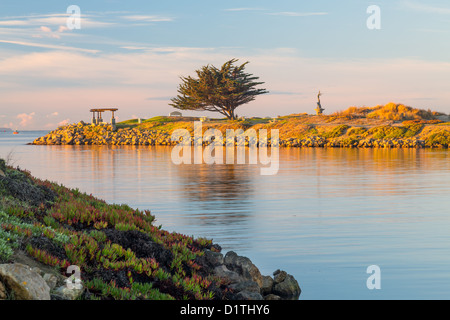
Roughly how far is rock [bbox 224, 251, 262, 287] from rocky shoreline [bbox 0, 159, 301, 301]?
0.02 metres

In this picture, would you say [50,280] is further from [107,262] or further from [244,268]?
[244,268]

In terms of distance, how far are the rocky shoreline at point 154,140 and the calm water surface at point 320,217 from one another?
108ft

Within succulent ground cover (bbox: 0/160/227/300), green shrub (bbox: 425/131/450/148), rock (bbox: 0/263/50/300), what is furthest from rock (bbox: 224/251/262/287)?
green shrub (bbox: 425/131/450/148)

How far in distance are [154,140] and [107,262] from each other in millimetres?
79287

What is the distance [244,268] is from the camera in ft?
33.0

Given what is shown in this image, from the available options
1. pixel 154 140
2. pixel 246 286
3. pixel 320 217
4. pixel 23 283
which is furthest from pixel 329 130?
pixel 23 283

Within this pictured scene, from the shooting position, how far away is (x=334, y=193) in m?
23.4

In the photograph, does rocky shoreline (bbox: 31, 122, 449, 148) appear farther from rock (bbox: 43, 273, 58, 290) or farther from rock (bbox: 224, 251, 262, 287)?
rock (bbox: 43, 273, 58, 290)

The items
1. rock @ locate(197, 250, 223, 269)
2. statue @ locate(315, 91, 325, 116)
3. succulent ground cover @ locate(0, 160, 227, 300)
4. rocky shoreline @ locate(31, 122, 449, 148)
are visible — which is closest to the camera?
succulent ground cover @ locate(0, 160, 227, 300)

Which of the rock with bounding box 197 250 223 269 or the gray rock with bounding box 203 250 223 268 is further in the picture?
the gray rock with bounding box 203 250 223 268

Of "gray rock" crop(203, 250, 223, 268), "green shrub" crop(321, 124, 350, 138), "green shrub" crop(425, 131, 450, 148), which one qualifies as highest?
"green shrub" crop(321, 124, 350, 138)

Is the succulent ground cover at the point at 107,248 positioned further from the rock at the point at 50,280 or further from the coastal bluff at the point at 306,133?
the coastal bluff at the point at 306,133

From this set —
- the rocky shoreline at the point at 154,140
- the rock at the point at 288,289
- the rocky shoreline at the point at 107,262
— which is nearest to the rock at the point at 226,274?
the rocky shoreline at the point at 107,262

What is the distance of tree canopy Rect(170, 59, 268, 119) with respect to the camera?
312 feet
